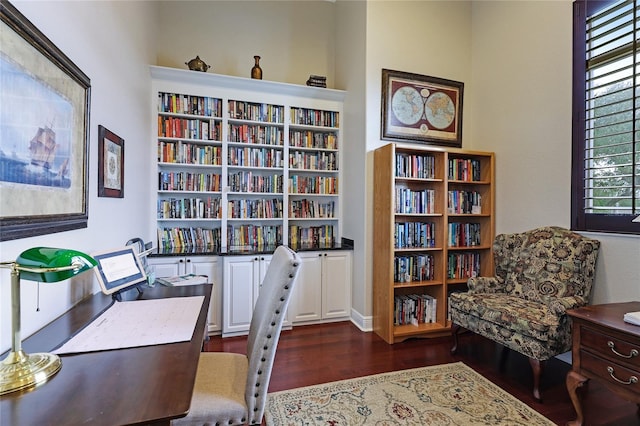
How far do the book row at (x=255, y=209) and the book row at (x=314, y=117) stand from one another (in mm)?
942

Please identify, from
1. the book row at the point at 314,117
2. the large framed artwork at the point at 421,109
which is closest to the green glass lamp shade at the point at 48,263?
the large framed artwork at the point at 421,109

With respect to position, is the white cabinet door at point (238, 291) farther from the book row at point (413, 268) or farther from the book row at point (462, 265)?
the book row at point (462, 265)

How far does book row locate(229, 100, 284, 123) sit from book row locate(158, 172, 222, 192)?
696mm

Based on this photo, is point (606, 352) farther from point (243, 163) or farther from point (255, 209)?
point (243, 163)

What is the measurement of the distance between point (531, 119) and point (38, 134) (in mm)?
3331

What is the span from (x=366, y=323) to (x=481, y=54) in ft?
10.1

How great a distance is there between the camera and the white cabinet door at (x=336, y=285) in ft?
10.4

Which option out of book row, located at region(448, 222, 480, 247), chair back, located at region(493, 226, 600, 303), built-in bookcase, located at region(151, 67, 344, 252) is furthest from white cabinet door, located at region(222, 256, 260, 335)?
chair back, located at region(493, 226, 600, 303)

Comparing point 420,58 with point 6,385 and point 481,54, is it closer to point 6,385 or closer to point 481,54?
point 481,54

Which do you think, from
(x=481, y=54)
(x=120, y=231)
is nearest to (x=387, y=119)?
(x=481, y=54)

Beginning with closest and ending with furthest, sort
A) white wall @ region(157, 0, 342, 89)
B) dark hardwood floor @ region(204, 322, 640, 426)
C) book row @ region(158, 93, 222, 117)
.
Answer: dark hardwood floor @ region(204, 322, 640, 426)
book row @ region(158, 93, 222, 117)
white wall @ region(157, 0, 342, 89)

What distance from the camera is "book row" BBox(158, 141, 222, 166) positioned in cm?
305

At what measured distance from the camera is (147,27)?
2.74 m

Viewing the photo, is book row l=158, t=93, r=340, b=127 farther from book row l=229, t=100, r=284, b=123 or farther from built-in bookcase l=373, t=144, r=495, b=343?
built-in bookcase l=373, t=144, r=495, b=343
